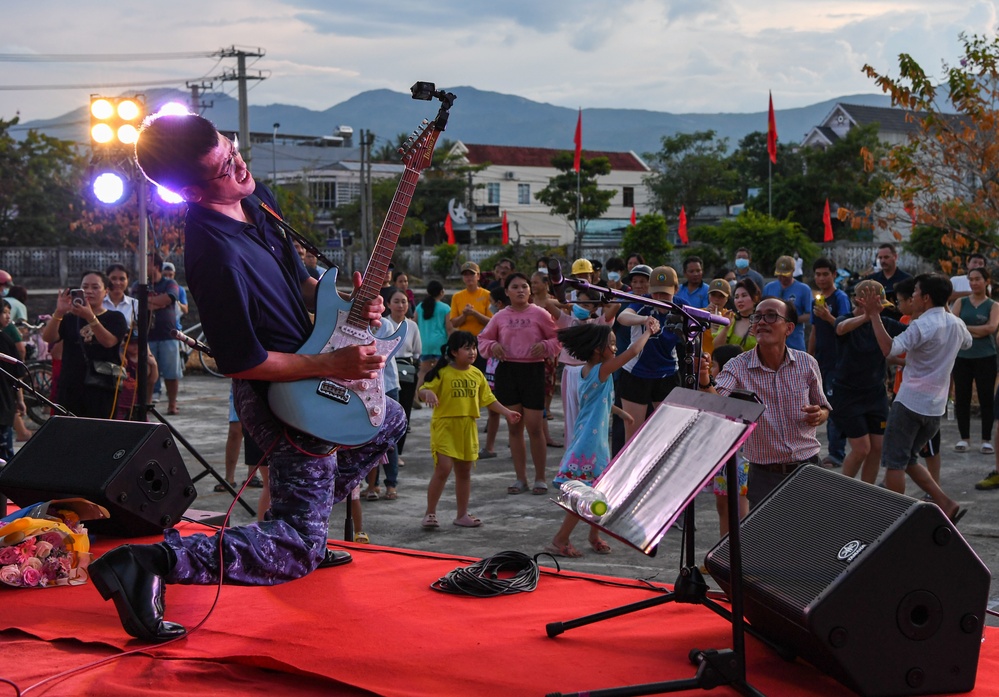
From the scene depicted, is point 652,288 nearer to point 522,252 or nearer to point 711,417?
point 711,417

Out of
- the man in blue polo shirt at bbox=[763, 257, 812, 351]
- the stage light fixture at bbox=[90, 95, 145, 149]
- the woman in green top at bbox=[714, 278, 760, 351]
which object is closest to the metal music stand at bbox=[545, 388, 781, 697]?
the woman in green top at bbox=[714, 278, 760, 351]

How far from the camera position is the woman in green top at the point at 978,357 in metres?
9.84

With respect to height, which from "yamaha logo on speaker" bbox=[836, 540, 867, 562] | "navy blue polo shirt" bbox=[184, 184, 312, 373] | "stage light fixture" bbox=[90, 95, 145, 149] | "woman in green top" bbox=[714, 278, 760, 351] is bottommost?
"yamaha logo on speaker" bbox=[836, 540, 867, 562]

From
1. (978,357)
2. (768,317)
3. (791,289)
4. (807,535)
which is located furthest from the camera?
(791,289)

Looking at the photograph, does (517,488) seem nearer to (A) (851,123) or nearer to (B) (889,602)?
(B) (889,602)

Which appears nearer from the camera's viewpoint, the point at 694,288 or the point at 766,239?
the point at 694,288

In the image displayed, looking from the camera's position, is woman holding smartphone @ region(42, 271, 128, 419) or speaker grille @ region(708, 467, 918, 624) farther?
woman holding smartphone @ region(42, 271, 128, 419)

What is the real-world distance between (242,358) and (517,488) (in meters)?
5.23

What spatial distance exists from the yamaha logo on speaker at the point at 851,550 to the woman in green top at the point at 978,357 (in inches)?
289

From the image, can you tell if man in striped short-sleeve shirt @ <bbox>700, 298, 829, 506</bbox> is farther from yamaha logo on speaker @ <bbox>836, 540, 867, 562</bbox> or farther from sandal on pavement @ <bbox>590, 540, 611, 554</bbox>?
yamaha logo on speaker @ <bbox>836, 540, 867, 562</bbox>

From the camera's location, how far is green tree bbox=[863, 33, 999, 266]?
11.8 m

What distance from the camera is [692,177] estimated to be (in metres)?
65.8

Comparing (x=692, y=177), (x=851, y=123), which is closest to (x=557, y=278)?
(x=692, y=177)

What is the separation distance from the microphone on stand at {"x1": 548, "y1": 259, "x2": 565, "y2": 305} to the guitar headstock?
36.2 inches
